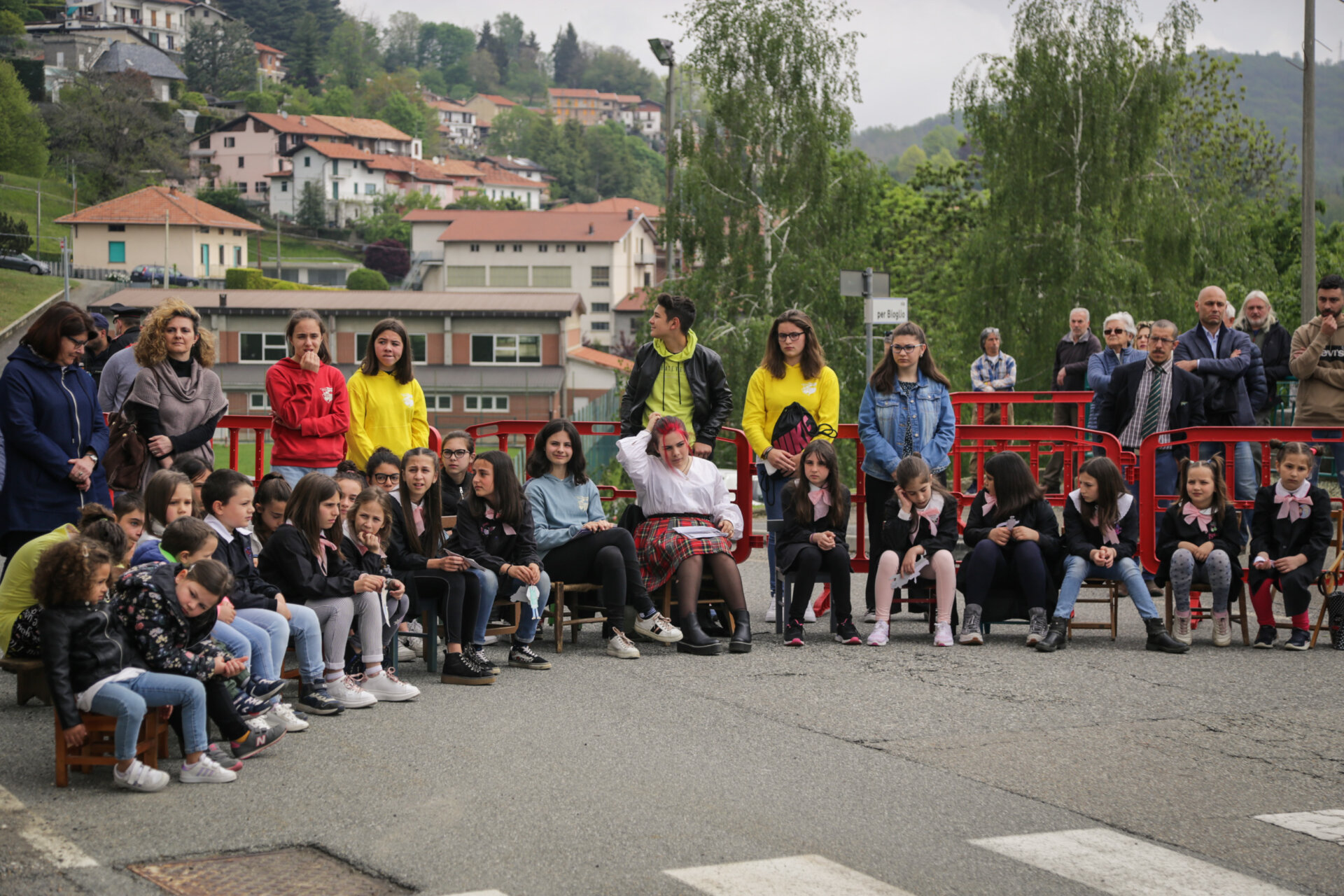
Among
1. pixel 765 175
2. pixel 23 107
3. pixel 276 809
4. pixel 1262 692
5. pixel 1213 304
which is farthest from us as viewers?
pixel 23 107

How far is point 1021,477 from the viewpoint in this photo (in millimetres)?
9430

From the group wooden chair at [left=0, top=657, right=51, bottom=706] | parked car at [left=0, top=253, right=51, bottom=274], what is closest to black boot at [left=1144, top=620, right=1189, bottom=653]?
wooden chair at [left=0, top=657, right=51, bottom=706]

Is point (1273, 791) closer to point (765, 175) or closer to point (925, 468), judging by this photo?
point (925, 468)

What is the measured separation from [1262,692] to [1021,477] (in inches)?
88.7

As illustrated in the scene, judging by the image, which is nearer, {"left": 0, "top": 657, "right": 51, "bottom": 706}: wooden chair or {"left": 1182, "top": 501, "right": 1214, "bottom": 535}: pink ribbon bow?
{"left": 0, "top": 657, "right": 51, "bottom": 706}: wooden chair

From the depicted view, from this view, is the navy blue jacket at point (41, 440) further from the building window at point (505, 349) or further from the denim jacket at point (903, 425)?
the building window at point (505, 349)

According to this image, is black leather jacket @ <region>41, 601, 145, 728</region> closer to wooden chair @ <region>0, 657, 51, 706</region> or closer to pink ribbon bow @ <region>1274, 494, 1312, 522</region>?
wooden chair @ <region>0, 657, 51, 706</region>

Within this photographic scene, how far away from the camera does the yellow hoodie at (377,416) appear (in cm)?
938

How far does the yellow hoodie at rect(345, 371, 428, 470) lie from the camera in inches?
369

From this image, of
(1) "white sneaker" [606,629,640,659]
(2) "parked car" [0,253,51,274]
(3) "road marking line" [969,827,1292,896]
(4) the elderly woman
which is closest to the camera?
(3) "road marking line" [969,827,1292,896]

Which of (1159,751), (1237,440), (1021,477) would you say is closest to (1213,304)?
(1237,440)

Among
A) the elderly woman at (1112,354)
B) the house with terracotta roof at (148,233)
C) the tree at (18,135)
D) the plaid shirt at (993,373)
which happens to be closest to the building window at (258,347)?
the house with terracotta roof at (148,233)

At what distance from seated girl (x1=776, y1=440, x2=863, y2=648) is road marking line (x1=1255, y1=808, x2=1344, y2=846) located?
4.04 metres

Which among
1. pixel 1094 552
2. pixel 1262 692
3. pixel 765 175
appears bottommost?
pixel 1262 692
